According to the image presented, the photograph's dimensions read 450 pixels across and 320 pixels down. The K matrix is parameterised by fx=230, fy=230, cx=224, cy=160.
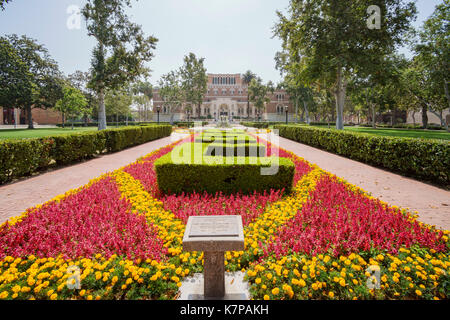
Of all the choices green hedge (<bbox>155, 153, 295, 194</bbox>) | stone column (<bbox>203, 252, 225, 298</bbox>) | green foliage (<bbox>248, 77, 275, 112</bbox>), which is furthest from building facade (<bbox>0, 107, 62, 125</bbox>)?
stone column (<bbox>203, 252, 225, 298</bbox>)

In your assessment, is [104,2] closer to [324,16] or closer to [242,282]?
[324,16]

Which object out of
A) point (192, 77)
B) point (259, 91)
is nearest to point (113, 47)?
point (192, 77)

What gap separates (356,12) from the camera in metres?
17.7

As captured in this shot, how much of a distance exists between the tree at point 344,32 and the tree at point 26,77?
40.1 metres

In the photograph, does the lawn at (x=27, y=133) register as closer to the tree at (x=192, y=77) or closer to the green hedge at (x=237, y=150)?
the green hedge at (x=237, y=150)

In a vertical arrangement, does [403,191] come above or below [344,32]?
below

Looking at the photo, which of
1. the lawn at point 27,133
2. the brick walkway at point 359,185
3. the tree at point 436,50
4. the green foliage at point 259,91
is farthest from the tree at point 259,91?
the brick walkway at point 359,185

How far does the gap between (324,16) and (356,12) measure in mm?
2359

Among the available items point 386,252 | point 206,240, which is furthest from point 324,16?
point 206,240

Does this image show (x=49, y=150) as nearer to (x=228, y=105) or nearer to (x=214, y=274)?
(x=214, y=274)

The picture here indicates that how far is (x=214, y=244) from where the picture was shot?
7.66ft

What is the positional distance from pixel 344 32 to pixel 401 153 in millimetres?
13718

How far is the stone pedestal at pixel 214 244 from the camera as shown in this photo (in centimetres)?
232
